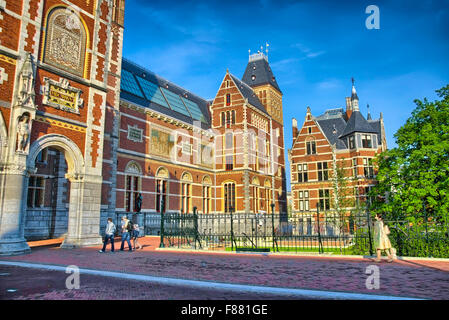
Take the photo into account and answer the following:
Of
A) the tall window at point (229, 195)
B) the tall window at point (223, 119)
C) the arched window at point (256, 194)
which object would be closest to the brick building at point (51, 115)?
the tall window at point (229, 195)

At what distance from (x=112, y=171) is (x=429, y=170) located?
68.1ft

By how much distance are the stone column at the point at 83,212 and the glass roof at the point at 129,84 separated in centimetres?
1386

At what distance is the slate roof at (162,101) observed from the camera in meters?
29.0

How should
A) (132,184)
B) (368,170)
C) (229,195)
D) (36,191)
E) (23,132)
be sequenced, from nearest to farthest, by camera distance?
(23,132), (36,191), (132,184), (368,170), (229,195)

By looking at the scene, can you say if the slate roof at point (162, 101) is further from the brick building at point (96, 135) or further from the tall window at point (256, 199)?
the tall window at point (256, 199)

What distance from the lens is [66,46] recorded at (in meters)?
16.5

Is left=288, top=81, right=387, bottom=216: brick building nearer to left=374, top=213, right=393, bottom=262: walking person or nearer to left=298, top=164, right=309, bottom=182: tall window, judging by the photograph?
left=298, top=164, right=309, bottom=182: tall window

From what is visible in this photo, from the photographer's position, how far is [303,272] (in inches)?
368

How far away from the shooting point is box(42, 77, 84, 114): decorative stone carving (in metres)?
15.1

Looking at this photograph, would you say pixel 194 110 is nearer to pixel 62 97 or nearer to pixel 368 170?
pixel 368 170

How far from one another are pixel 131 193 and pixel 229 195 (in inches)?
524

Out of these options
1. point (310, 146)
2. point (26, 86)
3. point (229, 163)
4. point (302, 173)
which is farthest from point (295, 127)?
point (26, 86)
